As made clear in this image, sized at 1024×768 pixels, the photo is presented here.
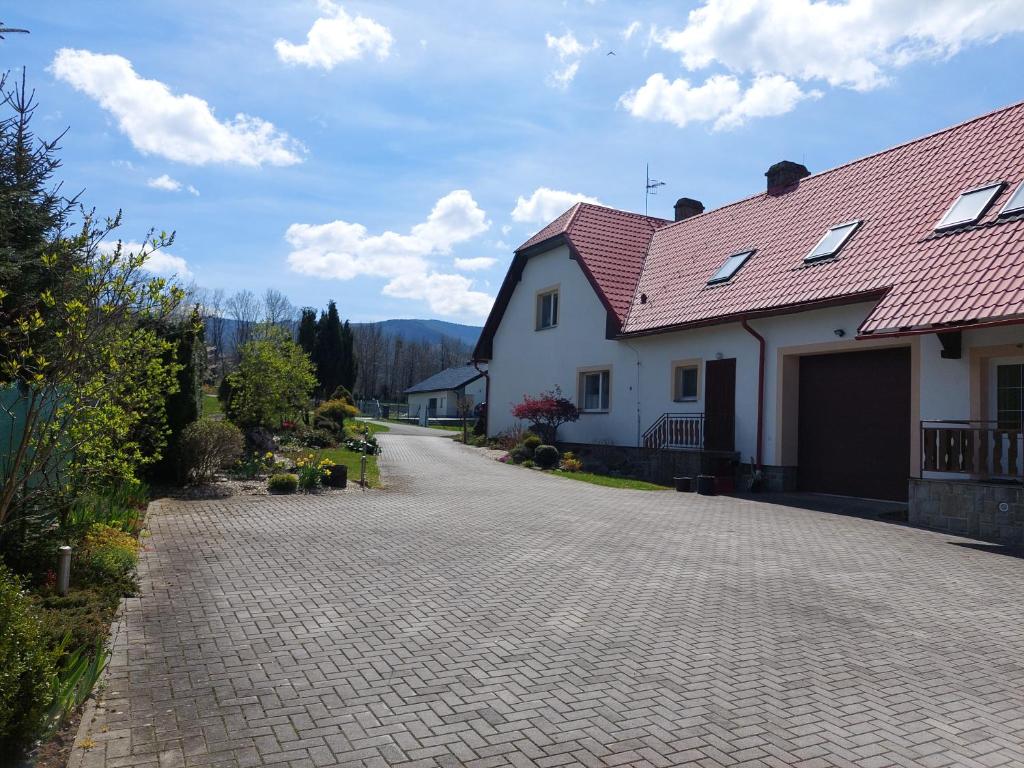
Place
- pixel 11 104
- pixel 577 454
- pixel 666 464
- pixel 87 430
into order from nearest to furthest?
pixel 87 430 < pixel 11 104 < pixel 666 464 < pixel 577 454

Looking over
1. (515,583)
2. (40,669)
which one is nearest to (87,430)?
(40,669)

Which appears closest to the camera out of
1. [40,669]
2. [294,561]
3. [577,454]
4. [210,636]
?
[40,669]

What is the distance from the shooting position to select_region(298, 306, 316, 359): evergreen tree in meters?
52.4

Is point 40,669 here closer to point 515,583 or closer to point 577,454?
point 515,583

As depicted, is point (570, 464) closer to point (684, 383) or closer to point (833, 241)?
point (684, 383)

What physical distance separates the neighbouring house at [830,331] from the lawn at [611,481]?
83 centimetres

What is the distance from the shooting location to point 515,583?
7.32m

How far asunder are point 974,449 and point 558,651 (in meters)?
8.80

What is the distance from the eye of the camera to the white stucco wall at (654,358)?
12680mm

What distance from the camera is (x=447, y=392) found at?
65875 millimetres

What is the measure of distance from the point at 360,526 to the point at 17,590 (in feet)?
20.2

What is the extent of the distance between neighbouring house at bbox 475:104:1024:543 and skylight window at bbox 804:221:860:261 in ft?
0.16

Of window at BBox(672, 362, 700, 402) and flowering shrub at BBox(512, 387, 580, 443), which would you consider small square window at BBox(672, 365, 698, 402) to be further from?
flowering shrub at BBox(512, 387, 580, 443)

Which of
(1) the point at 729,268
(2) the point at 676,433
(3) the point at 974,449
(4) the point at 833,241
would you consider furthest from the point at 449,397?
(3) the point at 974,449
